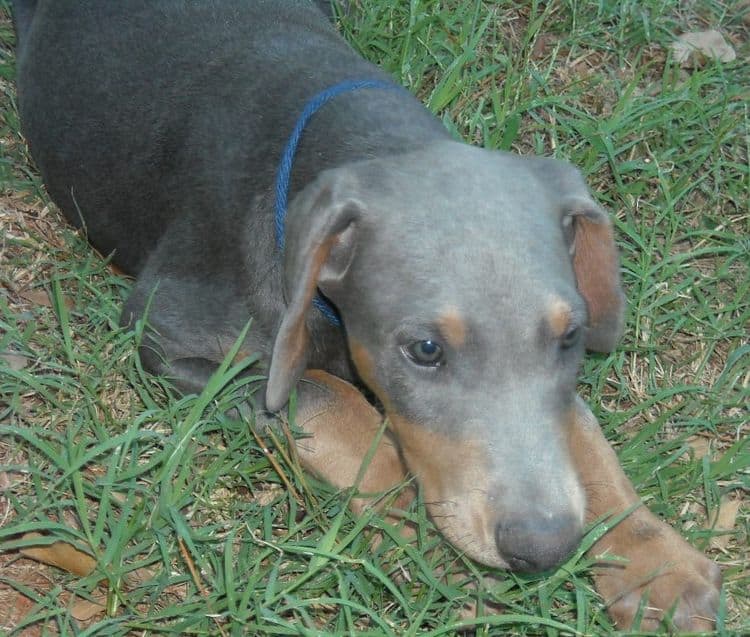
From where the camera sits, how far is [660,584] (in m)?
3.96

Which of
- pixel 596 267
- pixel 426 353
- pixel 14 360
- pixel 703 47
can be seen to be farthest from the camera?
pixel 703 47

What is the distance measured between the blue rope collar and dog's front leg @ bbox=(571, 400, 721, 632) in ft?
3.39

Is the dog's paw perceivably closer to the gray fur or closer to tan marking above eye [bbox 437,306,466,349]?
the gray fur

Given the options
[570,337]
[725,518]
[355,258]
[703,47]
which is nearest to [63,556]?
[355,258]

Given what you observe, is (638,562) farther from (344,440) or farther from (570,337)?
(344,440)

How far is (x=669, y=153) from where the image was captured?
605cm

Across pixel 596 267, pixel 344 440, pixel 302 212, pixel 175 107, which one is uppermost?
pixel 302 212

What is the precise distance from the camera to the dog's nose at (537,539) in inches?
132

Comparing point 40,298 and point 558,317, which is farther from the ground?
point 558,317

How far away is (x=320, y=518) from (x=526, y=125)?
2888mm

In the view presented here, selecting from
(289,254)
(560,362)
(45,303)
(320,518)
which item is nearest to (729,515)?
(560,362)

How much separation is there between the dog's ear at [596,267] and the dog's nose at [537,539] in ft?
3.29

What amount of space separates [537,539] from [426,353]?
27.3 inches

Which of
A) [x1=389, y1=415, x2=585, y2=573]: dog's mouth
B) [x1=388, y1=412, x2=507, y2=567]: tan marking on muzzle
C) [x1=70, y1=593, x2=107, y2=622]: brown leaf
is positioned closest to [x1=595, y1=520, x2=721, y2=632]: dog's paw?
[x1=389, y1=415, x2=585, y2=573]: dog's mouth
